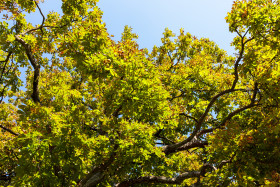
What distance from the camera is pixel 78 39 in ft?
23.1

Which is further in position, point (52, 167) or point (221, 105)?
point (221, 105)

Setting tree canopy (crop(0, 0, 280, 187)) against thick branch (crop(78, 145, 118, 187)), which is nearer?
tree canopy (crop(0, 0, 280, 187))

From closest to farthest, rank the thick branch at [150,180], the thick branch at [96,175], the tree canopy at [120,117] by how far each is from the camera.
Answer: the tree canopy at [120,117]
the thick branch at [96,175]
the thick branch at [150,180]

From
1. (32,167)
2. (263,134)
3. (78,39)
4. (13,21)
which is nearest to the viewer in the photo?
(32,167)

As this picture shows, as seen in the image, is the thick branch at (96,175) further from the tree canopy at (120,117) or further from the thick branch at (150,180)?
the thick branch at (150,180)

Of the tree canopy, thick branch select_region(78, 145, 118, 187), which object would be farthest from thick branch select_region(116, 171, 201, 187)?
thick branch select_region(78, 145, 118, 187)

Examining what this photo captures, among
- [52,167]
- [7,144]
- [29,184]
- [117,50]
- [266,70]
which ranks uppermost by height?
[117,50]

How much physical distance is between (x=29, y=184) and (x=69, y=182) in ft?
3.92

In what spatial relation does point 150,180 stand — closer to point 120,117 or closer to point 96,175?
point 96,175

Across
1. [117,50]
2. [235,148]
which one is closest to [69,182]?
[117,50]

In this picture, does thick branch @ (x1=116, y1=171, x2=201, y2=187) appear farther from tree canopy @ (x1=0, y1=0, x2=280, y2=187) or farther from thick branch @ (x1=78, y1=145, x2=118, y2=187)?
thick branch @ (x1=78, y1=145, x2=118, y2=187)

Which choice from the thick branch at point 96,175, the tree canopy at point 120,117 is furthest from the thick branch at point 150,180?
the thick branch at point 96,175

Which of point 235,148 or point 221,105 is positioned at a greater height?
point 221,105

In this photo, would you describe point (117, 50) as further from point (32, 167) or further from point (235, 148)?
point (235, 148)
